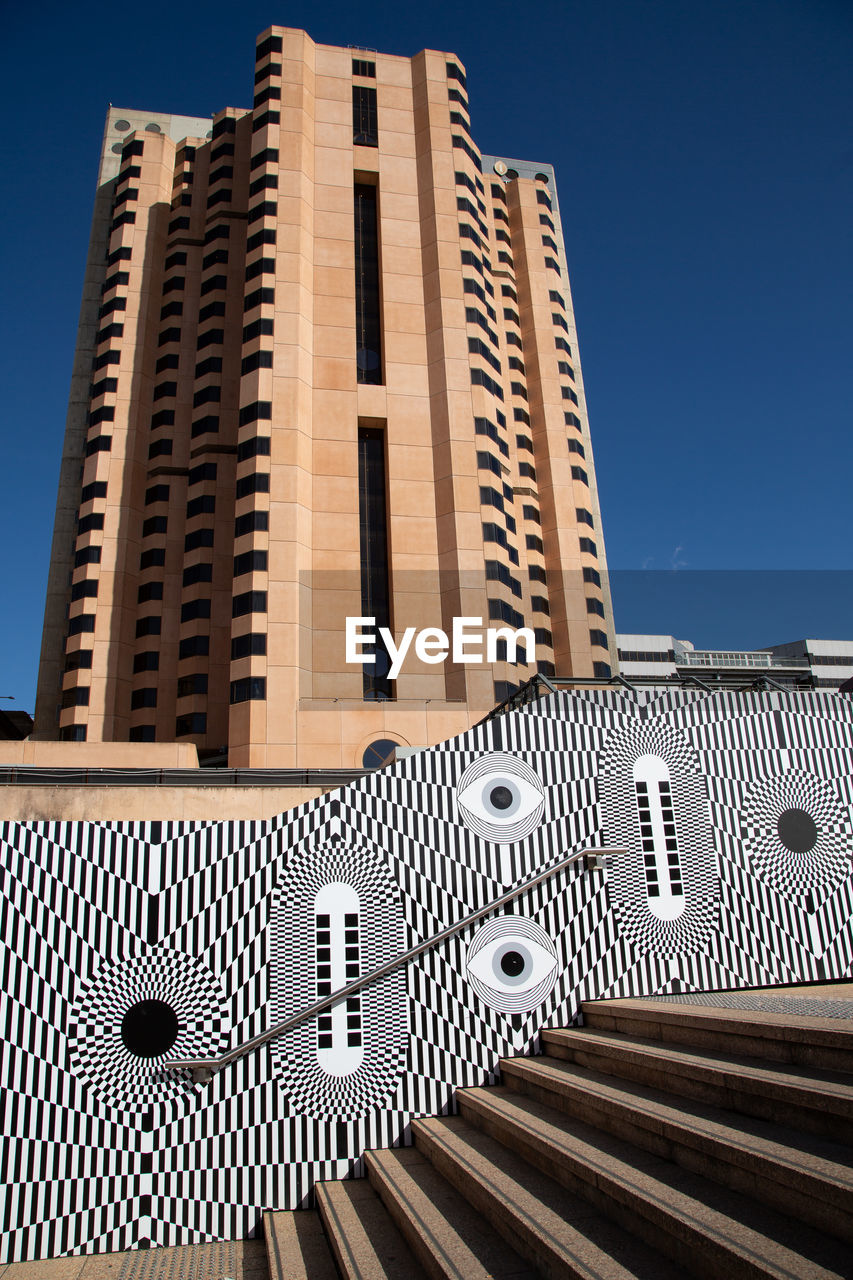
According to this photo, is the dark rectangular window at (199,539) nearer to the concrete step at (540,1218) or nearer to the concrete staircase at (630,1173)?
the concrete staircase at (630,1173)

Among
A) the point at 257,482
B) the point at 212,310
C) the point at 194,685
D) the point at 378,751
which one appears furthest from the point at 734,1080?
the point at 212,310

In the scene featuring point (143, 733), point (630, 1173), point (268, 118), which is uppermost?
point (268, 118)

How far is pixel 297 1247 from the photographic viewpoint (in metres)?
7.78

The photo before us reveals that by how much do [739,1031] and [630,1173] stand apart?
1.92 metres

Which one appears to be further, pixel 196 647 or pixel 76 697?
pixel 196 647

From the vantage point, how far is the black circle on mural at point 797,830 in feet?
37.8

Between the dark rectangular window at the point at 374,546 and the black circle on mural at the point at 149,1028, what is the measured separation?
2489 cm

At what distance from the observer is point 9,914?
9188 millimetres

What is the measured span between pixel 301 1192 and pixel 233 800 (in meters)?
8.37

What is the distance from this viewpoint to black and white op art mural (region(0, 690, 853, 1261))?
347 inches

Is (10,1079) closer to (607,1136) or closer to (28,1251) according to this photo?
(28,1251)

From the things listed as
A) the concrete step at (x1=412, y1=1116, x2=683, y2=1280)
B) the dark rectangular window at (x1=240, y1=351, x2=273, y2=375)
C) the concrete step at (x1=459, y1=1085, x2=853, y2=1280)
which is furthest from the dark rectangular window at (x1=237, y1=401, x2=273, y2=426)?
the concrete step at (x1=459, y1=1085, x2=853, y2=1280)

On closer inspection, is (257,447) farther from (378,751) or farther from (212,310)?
(212,310)

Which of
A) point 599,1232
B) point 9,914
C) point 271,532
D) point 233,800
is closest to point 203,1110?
point 9,914
